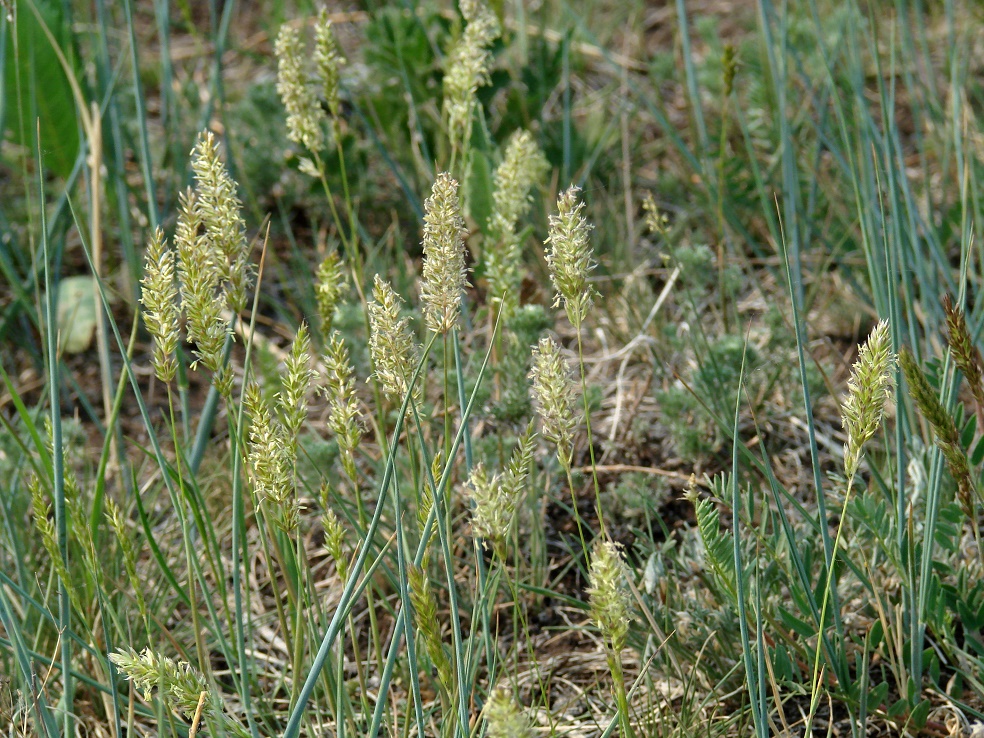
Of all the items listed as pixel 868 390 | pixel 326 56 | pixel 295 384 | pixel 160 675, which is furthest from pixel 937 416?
pixel 326 56

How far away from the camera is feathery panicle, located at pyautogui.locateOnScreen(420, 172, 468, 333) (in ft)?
2.70

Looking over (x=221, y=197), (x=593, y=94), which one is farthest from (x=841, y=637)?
(x=593, y=94)

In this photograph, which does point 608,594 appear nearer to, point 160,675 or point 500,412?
point 160,675

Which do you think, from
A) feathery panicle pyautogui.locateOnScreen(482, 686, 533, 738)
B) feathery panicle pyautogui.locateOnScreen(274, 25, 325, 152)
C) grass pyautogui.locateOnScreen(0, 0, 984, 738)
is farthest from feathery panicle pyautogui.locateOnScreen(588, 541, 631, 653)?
feathery panicle pyautogui.locateOnScreen(274, 25, 325, 152)

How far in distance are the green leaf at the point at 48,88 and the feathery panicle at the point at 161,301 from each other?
152cm

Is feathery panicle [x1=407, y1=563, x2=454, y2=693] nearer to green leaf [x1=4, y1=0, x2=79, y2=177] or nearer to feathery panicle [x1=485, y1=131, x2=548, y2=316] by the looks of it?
feathery panicle [x1=485, y1=131, x2=548, y2=316]

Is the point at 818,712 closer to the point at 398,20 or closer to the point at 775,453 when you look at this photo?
the point at 775,453

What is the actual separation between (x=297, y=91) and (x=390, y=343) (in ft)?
1.63

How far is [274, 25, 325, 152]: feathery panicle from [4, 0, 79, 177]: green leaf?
47.3 inches

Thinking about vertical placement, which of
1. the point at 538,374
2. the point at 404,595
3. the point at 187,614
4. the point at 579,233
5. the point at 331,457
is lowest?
the point at 187,614

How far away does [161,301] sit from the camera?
87 cm

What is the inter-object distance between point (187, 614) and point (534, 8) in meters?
2.39

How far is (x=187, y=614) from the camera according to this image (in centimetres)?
159

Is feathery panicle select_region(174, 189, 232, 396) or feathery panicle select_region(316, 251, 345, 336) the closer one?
feathery panicle select_region(174, 189, 232, 396)
